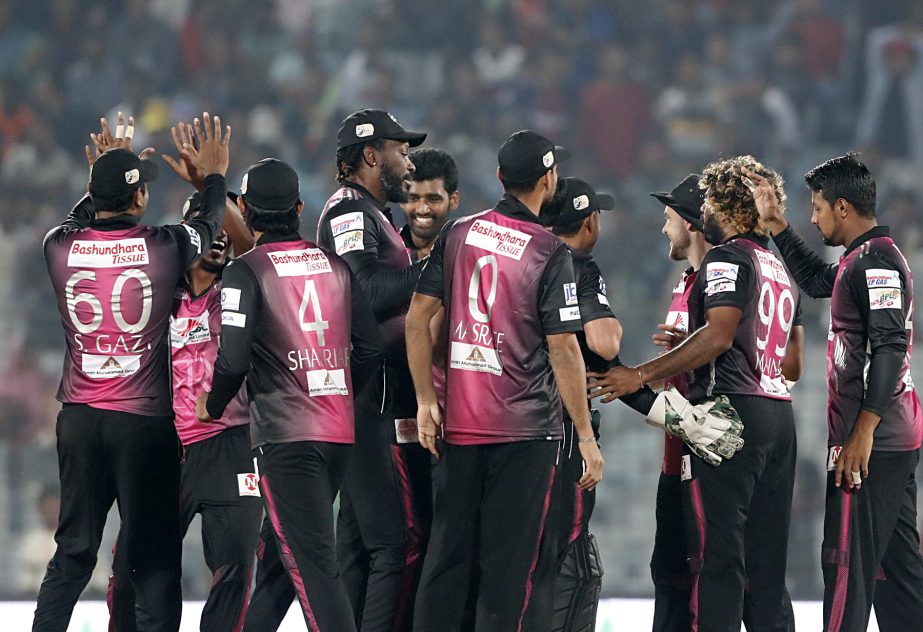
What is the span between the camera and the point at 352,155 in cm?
466

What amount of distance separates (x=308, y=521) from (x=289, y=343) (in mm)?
561

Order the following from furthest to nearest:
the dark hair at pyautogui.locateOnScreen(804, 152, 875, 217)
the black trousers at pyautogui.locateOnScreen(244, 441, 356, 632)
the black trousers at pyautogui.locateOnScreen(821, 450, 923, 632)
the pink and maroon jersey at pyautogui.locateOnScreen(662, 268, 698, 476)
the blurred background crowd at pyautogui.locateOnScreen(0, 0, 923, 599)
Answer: the blurred background crowd at pyautogui.locateOnScreen(0, 0, 923, 599) → the pink and maroon jersey at pyautogui.locateOnScreen(662, 268, 698, 476) → the dark hair at pyautogui.locateOnScreen(804, 152, 875, 217) → the black trousers at pyautogui.locateOnScreen(821, 450, 923, 632) → the black trousers at pyautogui.locateOnScreen(244, 441, 356, 632)

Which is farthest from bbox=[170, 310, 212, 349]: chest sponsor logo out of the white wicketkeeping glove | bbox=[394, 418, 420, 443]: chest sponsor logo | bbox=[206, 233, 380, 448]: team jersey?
the white wicketkeeping glove

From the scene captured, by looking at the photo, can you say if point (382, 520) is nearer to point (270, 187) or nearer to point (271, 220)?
point (271, 220)

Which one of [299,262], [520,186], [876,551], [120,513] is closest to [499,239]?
[520,186]

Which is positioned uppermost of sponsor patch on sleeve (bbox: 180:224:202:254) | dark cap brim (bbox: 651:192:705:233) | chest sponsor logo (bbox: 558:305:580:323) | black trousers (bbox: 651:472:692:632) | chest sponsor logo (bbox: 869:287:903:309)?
dark cap brim (bbox: 651:192:705:233)

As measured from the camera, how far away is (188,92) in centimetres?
1025

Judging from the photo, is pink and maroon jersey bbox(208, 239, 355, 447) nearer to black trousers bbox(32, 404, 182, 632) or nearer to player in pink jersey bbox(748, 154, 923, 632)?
black trousers bbox(32, 404, 182, 632)

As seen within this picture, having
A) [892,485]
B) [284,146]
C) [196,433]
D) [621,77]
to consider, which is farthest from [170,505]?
[621,77]

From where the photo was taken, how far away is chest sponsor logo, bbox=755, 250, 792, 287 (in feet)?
14.2

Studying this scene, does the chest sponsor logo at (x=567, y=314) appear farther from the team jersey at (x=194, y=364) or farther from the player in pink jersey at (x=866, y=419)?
the team jersey at (x=194, y=364)

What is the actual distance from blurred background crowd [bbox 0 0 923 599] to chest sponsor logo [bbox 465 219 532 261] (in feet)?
17.9

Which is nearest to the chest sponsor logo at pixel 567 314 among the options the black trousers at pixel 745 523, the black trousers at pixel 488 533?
the black trousers at pixel 488 533

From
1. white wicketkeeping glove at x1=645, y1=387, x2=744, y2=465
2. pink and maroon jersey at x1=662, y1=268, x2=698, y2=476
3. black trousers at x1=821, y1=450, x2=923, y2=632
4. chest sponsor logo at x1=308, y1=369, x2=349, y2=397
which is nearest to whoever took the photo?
chest sponsor logo at x1=308, y1=369, x2=349, y2=397
